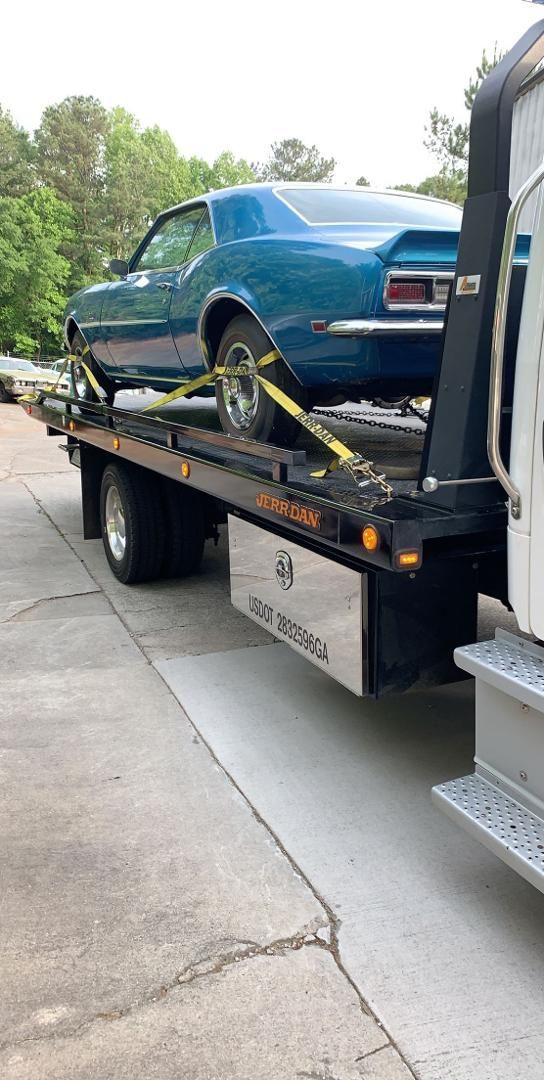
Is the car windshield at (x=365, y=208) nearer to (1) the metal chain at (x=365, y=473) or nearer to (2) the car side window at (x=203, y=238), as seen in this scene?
(2) the car side window at (x=203, y=238)

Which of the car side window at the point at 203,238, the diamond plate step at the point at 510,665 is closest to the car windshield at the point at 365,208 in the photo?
the car side window at the point at 203,238

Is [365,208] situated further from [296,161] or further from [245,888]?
[296,161]

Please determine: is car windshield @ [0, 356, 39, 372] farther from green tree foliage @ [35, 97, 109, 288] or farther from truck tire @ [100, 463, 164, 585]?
green tree foliage @ [35, 97, 109, 288]

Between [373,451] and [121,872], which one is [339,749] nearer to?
[121,872]

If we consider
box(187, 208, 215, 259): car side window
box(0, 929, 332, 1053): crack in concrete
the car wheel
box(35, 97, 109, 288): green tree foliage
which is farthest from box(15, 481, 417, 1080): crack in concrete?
box(35, 97, 109, 288): green tree foliage

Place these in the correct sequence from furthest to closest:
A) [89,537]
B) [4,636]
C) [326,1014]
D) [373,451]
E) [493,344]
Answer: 1. [89,537]
2. [4,636]
3. [373,451]
4. [493,344]
5. [326,1014]

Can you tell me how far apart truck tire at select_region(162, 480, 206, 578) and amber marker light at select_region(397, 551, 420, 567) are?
302 cm

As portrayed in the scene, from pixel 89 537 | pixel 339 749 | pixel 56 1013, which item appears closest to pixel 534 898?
pixel 339 749

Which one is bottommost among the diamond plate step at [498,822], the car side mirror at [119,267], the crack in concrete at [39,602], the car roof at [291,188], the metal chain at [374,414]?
the crack in concrete at [39,602]

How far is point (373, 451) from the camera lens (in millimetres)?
4203

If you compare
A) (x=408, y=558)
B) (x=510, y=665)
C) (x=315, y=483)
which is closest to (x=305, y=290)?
(x=315, y=483)

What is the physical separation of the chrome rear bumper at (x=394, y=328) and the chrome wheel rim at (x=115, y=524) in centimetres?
313

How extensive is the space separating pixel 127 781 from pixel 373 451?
196 cm

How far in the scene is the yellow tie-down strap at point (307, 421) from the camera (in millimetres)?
2994
